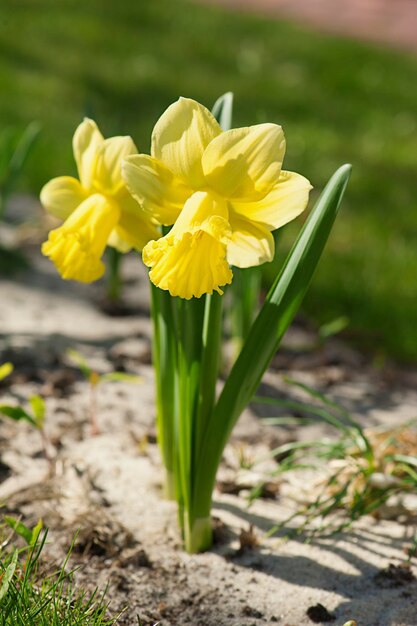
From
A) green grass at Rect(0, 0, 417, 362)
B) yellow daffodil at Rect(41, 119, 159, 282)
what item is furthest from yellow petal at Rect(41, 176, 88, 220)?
green grass at Rect(0, 0, 417, 362)

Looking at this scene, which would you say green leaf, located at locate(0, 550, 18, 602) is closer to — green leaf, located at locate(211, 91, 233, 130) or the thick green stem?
the thick green stem

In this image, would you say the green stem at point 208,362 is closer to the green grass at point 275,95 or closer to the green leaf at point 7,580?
the green leaf at point 7,580

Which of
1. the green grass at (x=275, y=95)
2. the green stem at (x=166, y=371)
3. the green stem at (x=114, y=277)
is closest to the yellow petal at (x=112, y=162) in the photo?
the green stem at (x=166, y=371)

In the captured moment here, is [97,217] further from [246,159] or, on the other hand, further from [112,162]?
[246,159]

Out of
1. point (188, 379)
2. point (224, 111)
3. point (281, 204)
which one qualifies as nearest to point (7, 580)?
point (188, 379)

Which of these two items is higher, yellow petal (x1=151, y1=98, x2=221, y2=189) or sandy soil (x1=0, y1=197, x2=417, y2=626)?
yellow petal (x1=151, y1=98, x2=221, y2=189)

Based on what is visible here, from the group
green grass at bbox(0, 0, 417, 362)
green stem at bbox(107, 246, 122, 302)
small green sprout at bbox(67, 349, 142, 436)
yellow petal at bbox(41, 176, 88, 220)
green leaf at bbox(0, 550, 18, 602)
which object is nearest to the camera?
green leaf at bbox(0, 550, 18, 602)

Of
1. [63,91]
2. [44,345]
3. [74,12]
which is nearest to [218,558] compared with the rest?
[44,345]
